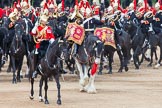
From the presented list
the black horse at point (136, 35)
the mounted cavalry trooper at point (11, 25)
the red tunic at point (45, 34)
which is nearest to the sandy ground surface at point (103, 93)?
the mounted cavalry trooper at point (11, 25)

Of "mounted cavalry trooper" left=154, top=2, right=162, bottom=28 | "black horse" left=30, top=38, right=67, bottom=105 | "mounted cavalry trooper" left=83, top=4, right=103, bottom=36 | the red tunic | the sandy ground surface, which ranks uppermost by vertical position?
"mounted cavalry trooper" left=154, top=2, right=162, bottom=28

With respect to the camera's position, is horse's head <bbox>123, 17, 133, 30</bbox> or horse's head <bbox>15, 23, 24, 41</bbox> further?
horse's head <bbox>123, 17, 133, 30</bbox>

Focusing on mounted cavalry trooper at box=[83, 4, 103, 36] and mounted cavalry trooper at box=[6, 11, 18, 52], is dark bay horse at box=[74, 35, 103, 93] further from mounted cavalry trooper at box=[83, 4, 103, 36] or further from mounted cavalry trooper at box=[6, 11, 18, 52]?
mounted cavalry trooper at box=[6, 11, 18, 52]

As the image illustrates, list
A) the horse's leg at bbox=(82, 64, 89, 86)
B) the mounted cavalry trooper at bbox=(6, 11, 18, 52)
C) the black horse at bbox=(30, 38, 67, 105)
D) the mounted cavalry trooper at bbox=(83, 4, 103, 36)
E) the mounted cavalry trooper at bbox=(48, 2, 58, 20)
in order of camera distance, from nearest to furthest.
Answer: the black horse at bbox=(30, 38, 67, 105), the horse's leg at bbox=(82, 64, 89, 86), the mounted cavalry trooper at bbox=(83, 4, 103, 36), the mounted cavalry trooper at bbox=(6, 11, 18, 52), the mounted cavalry trooper at bbox=(48, 2, 58, 20)

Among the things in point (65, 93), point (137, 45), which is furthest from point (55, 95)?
point (137, 45)

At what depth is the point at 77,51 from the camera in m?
21.9

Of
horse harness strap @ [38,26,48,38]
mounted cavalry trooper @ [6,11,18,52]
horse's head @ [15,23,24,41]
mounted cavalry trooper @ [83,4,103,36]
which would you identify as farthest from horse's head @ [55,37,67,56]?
mounted cavalry trooper @ [6,11,18,52]

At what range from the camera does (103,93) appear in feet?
69.9

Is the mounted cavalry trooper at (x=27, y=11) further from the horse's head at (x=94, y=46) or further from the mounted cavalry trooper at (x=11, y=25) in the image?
the horse's head at (x=94, y=46)

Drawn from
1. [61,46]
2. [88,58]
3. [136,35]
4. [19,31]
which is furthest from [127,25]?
[61,46]

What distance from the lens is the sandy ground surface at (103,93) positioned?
18656 mm

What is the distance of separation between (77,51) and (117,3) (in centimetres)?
768

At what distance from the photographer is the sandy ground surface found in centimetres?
1866

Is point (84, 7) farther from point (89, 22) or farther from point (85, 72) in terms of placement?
point (85, 72)
